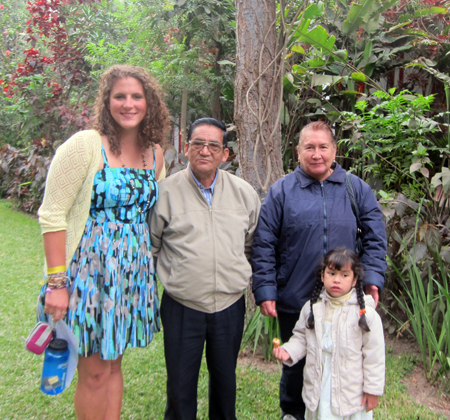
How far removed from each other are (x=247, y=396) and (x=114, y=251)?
161 centimetres

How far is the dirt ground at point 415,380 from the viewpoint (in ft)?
9.68

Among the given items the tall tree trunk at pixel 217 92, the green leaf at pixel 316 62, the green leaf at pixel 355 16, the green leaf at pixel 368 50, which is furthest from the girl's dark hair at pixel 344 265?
the tall tree trunk at pixel 217 92

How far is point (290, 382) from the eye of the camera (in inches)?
101

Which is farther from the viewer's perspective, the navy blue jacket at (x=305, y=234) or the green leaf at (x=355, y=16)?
the green leaf at (x=355, y=16)

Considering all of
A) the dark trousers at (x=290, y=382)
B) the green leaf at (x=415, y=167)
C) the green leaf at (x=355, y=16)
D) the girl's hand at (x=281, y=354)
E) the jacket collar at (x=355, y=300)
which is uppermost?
the green leaf at (x=355, y=16)

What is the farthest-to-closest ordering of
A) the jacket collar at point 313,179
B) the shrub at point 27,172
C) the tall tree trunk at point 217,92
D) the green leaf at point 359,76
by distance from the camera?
the shrub at point 27,172
the tall tree trunk at point 217,92
the green leaf at point 359,76
the jacket collar at point 313,179

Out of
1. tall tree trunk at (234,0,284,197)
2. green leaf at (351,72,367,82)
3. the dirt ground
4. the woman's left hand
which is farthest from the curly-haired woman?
green leaf at (351,72,367,82)

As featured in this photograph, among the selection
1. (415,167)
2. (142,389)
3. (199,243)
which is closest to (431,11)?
(415,167)

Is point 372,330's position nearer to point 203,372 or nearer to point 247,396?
point 247,396

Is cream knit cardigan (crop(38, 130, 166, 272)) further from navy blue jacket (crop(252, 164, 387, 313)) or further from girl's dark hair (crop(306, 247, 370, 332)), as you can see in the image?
girl's dark hair (crop(306, 247, 370, 332))

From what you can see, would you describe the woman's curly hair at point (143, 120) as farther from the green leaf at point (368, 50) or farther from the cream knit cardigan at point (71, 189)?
the green leaf at point (368, 50)

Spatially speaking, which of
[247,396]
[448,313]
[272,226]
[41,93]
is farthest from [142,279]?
[41,93]

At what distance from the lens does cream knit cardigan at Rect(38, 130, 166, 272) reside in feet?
6.64

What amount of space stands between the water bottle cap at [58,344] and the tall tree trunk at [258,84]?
1921mm
